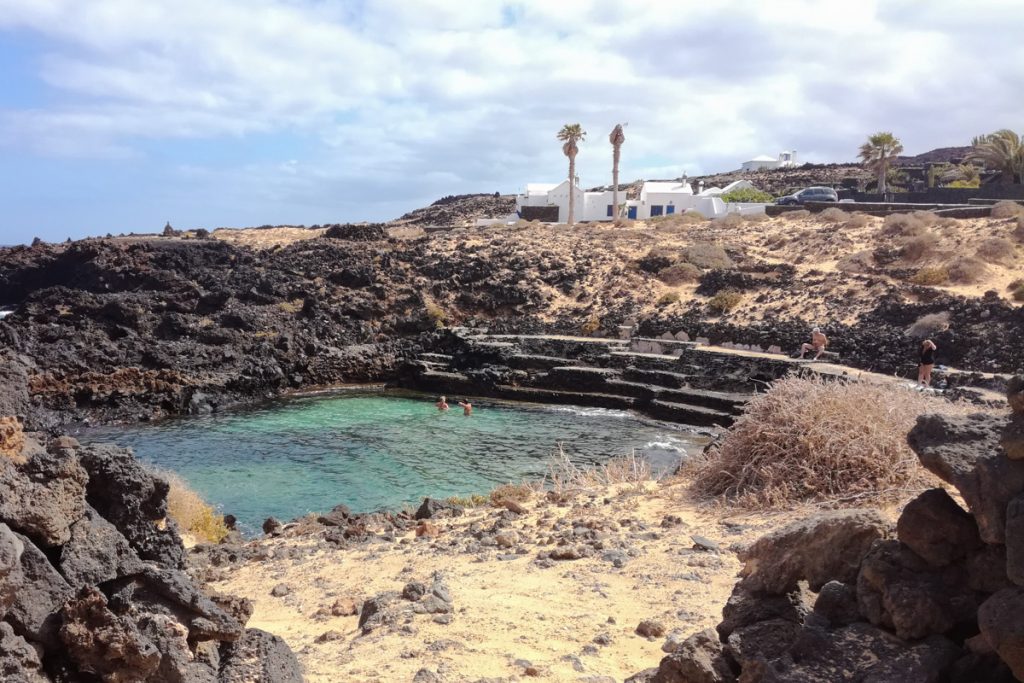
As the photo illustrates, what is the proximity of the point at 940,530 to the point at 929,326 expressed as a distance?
22.4 meters

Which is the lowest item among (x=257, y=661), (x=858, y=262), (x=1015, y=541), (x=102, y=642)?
(x=257, y=661)

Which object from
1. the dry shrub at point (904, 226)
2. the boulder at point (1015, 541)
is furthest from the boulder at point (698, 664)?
the dry shrub at point (904, 226)

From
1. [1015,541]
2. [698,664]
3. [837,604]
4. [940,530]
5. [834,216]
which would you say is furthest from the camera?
[834,216]

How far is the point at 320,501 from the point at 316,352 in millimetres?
14921

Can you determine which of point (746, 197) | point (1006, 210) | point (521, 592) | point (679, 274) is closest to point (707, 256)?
point (679, 274)

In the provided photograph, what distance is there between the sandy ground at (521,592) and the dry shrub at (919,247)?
23.8 m

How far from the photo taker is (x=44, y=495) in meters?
3.84

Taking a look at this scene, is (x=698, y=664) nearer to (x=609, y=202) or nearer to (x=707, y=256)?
(x=707, y=256)

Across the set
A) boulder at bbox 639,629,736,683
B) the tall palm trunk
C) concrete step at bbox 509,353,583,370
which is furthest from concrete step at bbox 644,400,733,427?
the tall palm trunk

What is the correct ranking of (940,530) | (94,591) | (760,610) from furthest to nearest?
(760,610), (940,530), (94,591)

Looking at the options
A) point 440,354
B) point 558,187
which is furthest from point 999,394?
point 558,187

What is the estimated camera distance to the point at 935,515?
12.8 ft

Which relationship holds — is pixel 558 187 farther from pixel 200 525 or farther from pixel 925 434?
pixel 925 434

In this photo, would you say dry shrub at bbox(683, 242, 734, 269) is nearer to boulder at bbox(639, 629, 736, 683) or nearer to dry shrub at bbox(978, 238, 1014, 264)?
dry shrub at bbox(978, 238, 1014, 264)
